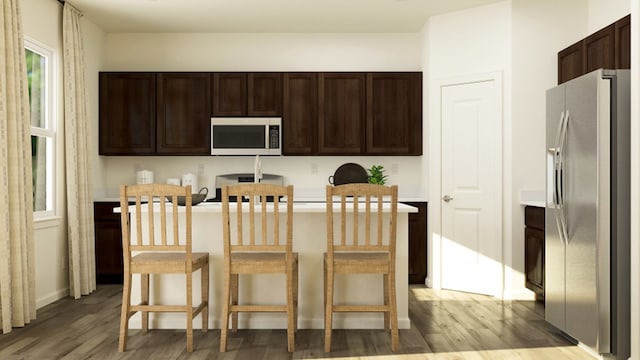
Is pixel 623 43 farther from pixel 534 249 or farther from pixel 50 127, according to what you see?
pixel 50 127

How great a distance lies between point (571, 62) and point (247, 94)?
3.32 metres

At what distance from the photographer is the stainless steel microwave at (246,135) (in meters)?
5.98

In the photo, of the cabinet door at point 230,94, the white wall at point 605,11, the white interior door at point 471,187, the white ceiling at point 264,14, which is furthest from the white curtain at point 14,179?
the white wall at point 605,11

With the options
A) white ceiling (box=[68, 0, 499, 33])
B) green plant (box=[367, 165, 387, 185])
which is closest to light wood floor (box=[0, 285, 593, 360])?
green plant (box=[367, 165, 387, 185])

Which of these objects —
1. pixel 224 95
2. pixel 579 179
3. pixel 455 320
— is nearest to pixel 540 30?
pixel 579 179

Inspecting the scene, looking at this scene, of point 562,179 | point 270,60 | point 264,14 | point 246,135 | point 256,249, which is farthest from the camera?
point 270,60

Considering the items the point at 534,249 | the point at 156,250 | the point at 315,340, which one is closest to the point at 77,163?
the point at 156,250

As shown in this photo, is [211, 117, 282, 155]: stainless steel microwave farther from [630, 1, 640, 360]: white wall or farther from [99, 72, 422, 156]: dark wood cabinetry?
[630, 1, 640, 360]: white wall

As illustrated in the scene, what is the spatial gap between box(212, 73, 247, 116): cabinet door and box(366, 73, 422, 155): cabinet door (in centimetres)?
142

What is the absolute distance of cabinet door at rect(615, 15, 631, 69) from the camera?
13.0ft

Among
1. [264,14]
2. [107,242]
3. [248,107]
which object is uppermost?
[264,14]

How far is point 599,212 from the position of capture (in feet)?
10.5

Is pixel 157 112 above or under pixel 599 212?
above

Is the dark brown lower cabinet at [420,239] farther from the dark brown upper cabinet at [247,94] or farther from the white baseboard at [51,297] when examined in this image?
the white baseboard at [51,297]
